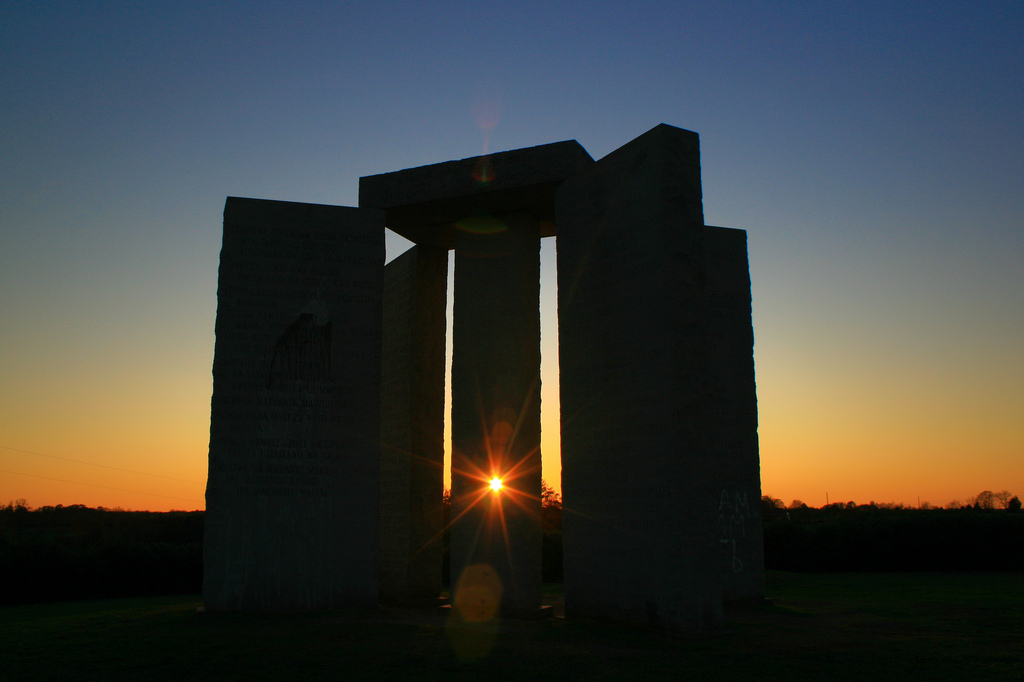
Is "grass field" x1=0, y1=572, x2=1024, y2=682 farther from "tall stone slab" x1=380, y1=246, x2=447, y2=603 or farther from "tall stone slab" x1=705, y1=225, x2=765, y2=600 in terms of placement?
"tall stone slab" x1=380, y1=246, x2=447, y2=603

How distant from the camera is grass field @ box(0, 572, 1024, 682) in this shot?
892cm

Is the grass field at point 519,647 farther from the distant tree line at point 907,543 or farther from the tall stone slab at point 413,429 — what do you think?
the distant tree line at point 907,543

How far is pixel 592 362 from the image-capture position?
547 inches

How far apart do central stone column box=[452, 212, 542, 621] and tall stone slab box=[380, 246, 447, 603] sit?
2.09m

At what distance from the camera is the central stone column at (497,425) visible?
15008mm

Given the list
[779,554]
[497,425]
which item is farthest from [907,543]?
[497,425]

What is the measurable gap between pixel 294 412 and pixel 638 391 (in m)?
6.42

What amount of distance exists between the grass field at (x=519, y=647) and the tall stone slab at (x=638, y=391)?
830mm

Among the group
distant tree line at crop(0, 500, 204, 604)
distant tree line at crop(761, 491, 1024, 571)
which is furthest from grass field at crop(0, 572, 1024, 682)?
distant tree line at crop(761, 491, 1024, 571)

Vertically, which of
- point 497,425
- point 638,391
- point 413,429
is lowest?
point 497,425

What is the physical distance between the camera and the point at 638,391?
12.7 metres

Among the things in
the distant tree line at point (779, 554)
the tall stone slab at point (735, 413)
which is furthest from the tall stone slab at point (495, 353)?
the distant tree line at point (779, 554)

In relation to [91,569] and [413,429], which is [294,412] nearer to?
[413,429]

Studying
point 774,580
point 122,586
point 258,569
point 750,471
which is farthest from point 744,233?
point 122,586
